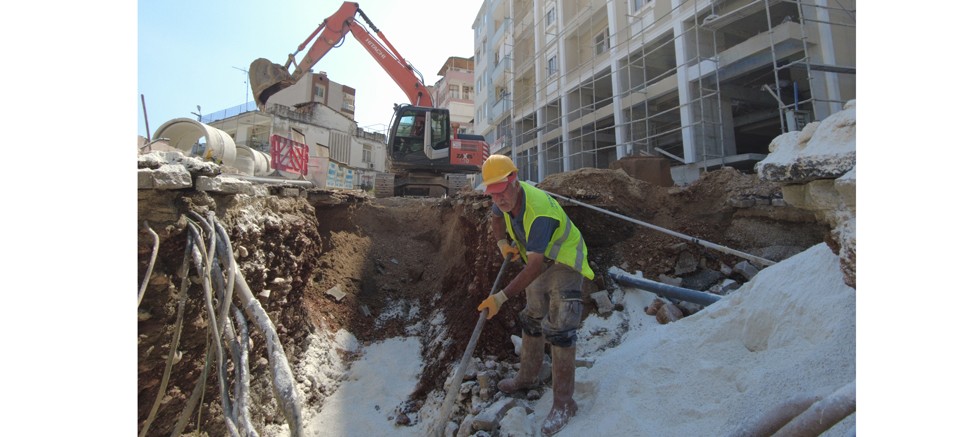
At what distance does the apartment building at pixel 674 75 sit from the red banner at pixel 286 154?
932cm

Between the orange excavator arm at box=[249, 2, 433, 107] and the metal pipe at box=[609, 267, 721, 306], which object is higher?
the orange excavator arm at box=[249, 2, 433, 107]

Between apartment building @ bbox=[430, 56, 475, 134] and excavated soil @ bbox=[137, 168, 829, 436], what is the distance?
32757 millimetres

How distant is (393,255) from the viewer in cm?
740

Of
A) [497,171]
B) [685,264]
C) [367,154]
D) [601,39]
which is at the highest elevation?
[601,39]

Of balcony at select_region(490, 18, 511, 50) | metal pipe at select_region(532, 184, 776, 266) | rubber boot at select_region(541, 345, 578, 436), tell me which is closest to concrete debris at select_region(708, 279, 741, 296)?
metal pipe at select_region(532, 184, 776, 266)

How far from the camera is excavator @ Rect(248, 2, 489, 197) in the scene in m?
11.3

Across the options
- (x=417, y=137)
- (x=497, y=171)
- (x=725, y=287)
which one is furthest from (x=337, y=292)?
(x=417, y=137)

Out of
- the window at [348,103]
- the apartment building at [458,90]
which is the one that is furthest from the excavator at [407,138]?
the apartment building at [458,90]

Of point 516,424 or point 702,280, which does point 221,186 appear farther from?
point 702,280

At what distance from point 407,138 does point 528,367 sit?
29.3 feet

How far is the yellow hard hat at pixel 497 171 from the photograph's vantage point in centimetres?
293

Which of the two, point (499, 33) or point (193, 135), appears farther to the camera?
point (499, 33)

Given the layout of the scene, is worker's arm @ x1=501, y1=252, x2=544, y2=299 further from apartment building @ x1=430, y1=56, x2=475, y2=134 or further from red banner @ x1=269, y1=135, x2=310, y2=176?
apartment building @ x1=430, y1=56, x2=475, y2=134

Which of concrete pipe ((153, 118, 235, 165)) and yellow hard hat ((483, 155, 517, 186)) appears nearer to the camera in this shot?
yellow hard hat ((483, 155, 517, 186))
